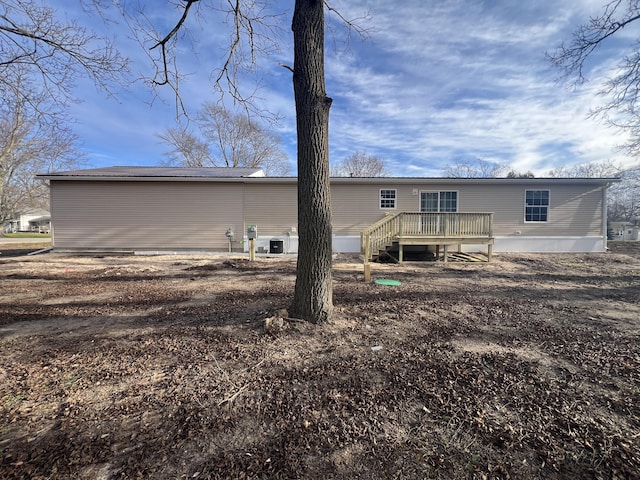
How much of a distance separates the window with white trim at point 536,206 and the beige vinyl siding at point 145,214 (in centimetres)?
1229

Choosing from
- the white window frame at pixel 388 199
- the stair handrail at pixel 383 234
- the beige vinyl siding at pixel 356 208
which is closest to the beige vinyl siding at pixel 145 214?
the beige vinyl siding at pixel 356 208

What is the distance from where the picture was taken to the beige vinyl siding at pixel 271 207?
12.1m

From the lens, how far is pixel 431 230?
32.3 ft

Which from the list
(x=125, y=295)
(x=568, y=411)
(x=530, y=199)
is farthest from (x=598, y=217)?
(x=125, y=295)

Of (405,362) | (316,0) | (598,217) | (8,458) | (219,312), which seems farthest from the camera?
(598,217)

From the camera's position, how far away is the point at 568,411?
2041 millimetres

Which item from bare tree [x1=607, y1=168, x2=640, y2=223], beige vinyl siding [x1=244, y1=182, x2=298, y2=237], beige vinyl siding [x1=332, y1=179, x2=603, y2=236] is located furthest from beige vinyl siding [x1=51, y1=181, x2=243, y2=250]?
bare tree [x1=607, y1=168, x2=640, y2=223]

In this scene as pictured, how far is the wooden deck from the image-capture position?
970cm

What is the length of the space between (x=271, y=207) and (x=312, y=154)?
8836mm

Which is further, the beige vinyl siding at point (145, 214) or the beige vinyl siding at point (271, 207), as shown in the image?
the beige vinyl siding at point (271, 207)

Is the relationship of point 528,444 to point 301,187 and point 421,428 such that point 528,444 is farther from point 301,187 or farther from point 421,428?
point 301,187

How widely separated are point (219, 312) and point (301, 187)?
229cm

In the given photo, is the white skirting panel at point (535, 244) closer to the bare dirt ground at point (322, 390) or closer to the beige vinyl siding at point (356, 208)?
the beige vinyl siding at point (356, 208)

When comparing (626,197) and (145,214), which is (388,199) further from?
(626,197)
